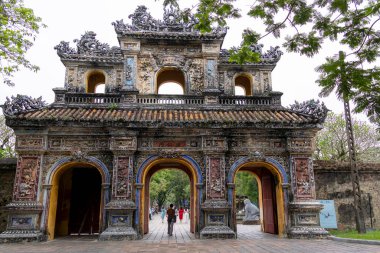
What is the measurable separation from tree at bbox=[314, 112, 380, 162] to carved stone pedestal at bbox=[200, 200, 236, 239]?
17.5 m

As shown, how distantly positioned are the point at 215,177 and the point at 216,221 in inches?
62.4

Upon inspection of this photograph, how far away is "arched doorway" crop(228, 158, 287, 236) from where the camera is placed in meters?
12.0

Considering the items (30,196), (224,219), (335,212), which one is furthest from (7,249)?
(335,212)

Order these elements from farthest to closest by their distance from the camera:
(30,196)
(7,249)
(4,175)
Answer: (4,175)
(30,196)
(7,249)

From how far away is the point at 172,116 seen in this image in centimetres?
1259

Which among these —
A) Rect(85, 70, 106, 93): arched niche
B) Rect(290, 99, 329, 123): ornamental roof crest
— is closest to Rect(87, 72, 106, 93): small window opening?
Rect(85, 70, 106, 93): arched niche

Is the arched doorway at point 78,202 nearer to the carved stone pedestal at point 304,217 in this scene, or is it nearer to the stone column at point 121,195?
the stone column at point 121,195

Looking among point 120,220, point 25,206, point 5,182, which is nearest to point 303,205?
point 120,220

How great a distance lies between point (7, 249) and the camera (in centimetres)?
922

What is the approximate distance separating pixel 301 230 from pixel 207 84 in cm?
700

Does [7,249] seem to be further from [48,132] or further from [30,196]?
[48,132]

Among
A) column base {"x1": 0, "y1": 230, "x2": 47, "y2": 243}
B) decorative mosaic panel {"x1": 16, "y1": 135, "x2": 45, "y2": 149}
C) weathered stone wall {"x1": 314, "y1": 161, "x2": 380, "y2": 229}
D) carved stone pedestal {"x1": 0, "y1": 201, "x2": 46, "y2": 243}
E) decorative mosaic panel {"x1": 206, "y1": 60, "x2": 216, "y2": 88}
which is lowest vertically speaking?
column base {"x1": 0, "y1": 230, "x2": 47, "y2": 243}

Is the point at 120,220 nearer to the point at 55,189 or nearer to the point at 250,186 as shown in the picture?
the point at 55,189

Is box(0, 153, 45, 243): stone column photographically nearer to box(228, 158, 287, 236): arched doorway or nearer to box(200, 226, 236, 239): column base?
box(200, 226, 236, 239): column base
